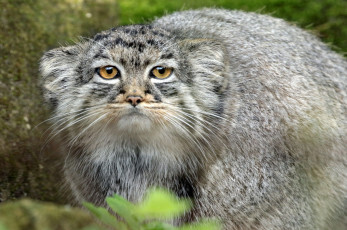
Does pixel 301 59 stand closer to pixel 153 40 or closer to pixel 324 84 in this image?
pixel 324 84

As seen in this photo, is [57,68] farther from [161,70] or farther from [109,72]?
[161,70]

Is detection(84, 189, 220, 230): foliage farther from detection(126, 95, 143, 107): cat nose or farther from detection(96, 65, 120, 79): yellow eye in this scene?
detection(96, 65, 120, 79): yellow eye

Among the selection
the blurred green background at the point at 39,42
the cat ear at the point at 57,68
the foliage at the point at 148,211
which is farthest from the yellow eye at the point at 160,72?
the foliage at the point at 148,211

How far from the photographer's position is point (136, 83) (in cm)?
430

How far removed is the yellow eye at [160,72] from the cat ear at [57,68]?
32.6 inches

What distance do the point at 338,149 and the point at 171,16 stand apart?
2.41m

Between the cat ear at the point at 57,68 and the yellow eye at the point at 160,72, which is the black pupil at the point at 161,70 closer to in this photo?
the yellow eye at the point at 160,72

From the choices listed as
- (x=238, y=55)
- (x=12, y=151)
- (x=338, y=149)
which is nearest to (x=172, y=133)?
(x=238, y=55)

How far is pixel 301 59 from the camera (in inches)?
230

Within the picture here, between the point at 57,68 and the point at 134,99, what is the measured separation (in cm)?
120

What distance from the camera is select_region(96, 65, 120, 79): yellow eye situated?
14.7 ft

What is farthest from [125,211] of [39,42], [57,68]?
[39,42]

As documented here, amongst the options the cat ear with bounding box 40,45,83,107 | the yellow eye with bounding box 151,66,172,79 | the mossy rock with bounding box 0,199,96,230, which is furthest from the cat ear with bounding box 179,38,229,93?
the mossy rock with bounding box 0,199,96,230

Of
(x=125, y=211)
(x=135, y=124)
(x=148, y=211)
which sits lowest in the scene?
(x=135, y=124)
